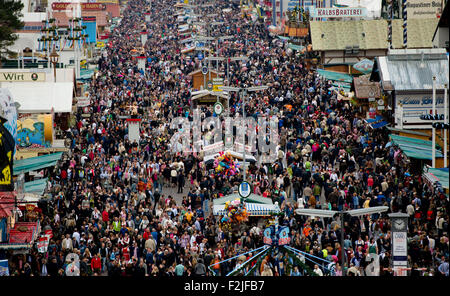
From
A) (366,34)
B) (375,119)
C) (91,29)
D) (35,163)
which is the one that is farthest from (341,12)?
(35,163)

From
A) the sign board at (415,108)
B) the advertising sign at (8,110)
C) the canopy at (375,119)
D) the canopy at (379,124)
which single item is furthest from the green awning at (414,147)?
the advertising sign at (8,110)

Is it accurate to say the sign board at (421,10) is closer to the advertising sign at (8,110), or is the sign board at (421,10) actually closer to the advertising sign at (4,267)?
the advertising sign at (8,110)

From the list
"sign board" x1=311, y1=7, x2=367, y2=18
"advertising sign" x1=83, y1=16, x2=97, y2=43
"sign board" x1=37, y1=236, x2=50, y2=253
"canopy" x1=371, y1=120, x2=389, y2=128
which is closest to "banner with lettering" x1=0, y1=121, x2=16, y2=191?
"sign board" x1=37, y1=236, x2=50, y2=253

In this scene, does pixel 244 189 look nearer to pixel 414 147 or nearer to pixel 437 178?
pixel 437 178

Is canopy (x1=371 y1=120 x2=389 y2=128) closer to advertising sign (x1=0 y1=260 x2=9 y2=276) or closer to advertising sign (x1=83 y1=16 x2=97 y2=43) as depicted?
advertising sign (x1=0 y1=260 x2=9 y2=276)

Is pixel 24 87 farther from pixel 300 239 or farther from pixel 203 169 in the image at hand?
pixel 300 239
